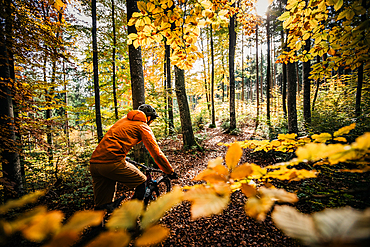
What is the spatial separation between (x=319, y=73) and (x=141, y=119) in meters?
3.20

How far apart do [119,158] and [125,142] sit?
265mm

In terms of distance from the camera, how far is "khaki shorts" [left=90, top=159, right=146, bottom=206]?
210 centimetres

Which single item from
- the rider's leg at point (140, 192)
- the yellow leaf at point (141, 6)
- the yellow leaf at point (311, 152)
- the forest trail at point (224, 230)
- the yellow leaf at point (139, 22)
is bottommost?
the forest trail at point (224, 230)

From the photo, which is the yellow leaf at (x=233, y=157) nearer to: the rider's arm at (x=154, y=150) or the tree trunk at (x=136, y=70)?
the rider's arm at (x=154, y=150)

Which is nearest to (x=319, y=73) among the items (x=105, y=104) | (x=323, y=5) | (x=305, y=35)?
(x=305, y=35)

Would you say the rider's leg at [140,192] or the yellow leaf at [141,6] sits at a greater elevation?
the yellow leaf at [141,6]

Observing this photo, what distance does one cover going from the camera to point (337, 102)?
25.2ft

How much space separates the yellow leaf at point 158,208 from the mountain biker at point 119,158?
170cm

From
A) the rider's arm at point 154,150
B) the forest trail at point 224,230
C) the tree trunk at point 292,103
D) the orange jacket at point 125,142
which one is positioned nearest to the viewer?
the orange jacket at point 125,142

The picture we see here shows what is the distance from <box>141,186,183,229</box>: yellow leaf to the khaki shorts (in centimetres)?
189

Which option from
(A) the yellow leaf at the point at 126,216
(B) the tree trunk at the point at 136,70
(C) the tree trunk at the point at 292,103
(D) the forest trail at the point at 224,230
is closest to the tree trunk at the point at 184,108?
(B) the tree trunk at the point at 136,70

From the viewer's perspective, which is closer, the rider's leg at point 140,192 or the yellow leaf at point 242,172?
the yellow leaf at point 242,172

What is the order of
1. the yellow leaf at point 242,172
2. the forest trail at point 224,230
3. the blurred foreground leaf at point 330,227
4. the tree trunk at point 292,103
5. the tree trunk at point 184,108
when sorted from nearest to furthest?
1. the blurred foreground leaf at point 330,227
2. the yellow leaf at point 242,172
3. the forest trail at point 224,230
4. the tree trunk at point 292,103
5. the tree trunk at point 184,108

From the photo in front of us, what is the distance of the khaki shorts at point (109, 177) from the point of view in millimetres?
2102
